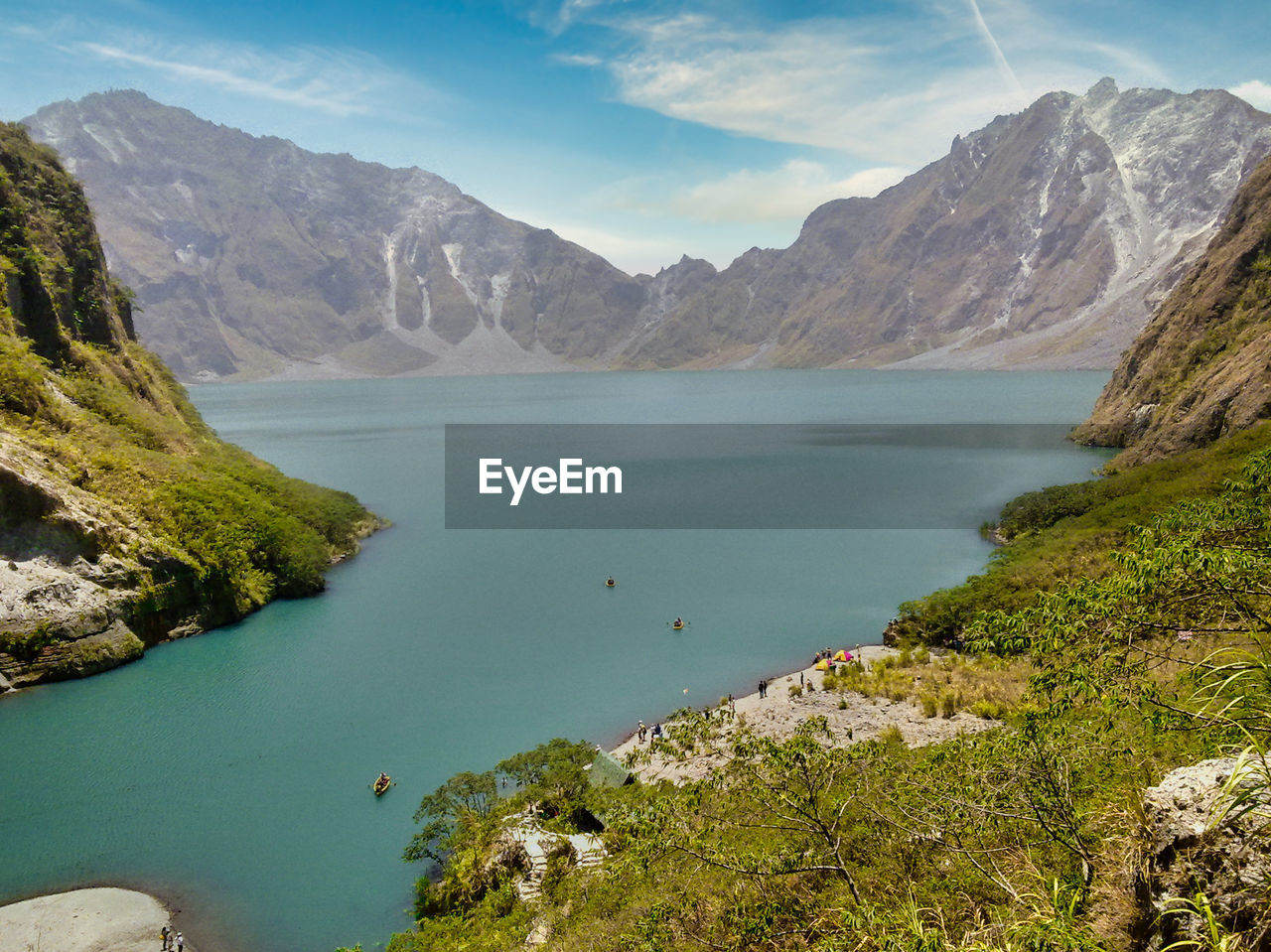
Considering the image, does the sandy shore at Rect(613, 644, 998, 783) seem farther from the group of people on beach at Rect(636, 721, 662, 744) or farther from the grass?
the grass

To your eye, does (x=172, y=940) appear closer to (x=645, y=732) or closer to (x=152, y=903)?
(x=152, y=903)

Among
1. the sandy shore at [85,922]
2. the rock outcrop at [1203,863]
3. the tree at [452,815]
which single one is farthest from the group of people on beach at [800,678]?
the rock outcrop at [1203,863]

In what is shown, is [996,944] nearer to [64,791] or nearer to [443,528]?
[64,791]

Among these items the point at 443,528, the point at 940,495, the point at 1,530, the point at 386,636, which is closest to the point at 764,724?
the point at 386,636

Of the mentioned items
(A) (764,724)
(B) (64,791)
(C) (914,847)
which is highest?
(C) (914,847)

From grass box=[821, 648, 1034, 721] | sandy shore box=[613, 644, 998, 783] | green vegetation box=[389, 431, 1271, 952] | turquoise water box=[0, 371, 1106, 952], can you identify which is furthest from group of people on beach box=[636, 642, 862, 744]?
green vegetation box=[389, 431, 1271, 952]

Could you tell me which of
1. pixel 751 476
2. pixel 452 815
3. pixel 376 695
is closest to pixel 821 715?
pixel 452 815
